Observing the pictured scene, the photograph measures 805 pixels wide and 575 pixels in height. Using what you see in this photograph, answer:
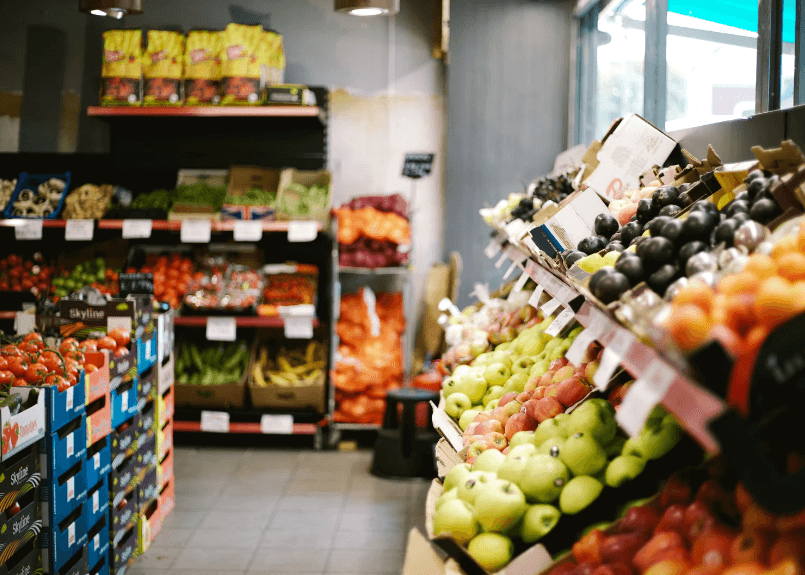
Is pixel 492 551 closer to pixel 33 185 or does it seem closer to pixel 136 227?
pixel 136 227

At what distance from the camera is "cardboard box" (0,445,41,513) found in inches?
88.2

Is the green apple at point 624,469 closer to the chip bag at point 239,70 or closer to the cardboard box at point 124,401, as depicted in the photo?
the cardboard box at point 124,401

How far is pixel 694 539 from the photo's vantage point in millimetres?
1324

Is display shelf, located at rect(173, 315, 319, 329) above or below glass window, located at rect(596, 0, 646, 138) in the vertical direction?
below

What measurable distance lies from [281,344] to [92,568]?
2804 millimetres

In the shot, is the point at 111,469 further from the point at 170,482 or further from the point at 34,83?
the point at 34,83

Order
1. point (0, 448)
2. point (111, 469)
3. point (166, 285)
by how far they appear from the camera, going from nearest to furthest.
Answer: point (0, 448) < point (111, 469) < point (166, 285)

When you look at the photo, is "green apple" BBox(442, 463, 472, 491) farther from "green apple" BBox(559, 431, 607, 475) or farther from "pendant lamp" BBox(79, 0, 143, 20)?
"pendant lamp" BBox(79, 0, 143, 20)

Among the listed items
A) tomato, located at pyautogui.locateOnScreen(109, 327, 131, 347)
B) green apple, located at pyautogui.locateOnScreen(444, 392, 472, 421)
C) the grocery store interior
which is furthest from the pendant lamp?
green apple, located at pyautogui.locateOnScreen(444, 392, 472, 421)

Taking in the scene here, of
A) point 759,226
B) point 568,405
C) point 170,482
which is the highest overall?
point 759,226

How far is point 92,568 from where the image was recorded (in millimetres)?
2908

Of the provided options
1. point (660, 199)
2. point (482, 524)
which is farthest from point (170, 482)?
point (660, 199)

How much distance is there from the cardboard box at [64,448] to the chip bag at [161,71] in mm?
3140

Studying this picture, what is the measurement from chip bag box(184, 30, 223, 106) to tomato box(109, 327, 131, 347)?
249 cm
